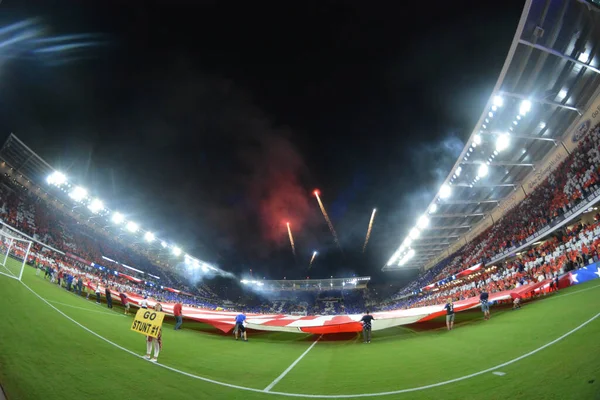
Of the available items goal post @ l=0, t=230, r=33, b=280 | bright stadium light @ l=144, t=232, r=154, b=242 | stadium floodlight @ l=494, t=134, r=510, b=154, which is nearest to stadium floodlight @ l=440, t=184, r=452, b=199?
stadium floodlight @ l=494, t=134, r=510, b=154

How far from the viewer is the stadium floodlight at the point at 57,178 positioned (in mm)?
33719

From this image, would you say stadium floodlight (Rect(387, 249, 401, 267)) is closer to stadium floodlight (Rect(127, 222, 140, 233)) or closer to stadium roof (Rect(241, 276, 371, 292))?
stadium roof (Rect(241, 276, 371, 292))

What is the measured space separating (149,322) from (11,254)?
52.3 feet

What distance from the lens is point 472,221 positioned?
4184 cm

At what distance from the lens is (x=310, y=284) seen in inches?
2815

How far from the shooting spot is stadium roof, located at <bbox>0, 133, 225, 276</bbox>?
31312 millimetres

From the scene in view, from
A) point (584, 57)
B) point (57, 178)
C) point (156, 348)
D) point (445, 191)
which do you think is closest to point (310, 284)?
point (445, 191)

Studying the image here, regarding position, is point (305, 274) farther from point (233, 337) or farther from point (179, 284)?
point (233, 337)

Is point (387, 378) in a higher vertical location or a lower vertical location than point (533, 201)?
lower

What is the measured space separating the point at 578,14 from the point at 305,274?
2661 inches

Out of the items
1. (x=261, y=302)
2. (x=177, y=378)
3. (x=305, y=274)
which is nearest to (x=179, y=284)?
(x=261, y=302)

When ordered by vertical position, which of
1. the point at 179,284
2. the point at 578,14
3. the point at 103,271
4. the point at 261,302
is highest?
the point at 578,14

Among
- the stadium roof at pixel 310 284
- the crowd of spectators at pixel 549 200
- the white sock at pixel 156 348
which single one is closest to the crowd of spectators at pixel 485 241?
the crowd of spectators at pixel 549 200

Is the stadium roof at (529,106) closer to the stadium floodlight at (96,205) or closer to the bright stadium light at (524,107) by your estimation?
the bright stadium light at (524,107)
